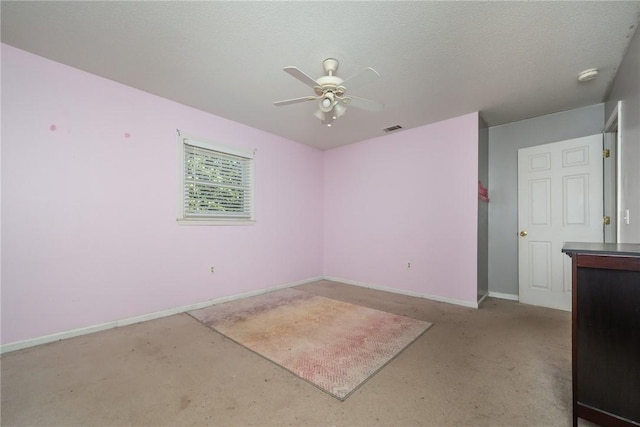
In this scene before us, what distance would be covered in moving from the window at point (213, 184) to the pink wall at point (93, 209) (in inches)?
5.0

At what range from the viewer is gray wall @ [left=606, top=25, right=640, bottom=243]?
6.75 feet

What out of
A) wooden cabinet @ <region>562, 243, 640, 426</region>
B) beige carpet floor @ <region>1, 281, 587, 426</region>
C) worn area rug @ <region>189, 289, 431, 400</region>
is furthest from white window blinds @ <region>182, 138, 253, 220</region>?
wooden cabinet @ <region>562, 243, 640, 426</region>

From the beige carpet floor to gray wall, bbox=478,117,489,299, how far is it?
44.9 inches

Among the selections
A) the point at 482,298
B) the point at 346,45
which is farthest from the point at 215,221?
the point at 482,298

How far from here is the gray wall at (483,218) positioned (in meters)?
3.70

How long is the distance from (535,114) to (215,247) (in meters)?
4.78

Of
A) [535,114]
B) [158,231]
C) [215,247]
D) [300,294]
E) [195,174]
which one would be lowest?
[300,294]

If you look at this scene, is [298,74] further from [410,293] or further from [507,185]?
[507,185]

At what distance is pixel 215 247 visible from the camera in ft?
12.2

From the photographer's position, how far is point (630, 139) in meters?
2.27

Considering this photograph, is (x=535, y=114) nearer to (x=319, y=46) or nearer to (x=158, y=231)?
(x=319, y=46)

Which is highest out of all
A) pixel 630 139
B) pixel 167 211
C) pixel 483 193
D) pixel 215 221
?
pixel 630 139

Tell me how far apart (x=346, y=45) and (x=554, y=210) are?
3484mm

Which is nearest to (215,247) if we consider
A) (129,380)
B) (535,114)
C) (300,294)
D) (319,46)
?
(300,294)
